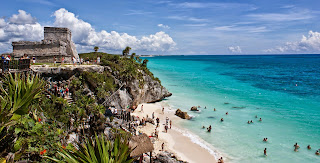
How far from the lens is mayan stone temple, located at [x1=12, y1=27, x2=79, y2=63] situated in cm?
2277

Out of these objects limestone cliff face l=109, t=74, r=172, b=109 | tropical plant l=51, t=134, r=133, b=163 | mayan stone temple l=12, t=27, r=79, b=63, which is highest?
mayan stone temple l=12, t=27, r=79, b=63

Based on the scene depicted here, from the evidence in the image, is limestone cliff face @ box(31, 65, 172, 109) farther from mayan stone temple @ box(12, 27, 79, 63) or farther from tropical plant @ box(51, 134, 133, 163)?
tropical plant @ box(51, 134, 133, 163)

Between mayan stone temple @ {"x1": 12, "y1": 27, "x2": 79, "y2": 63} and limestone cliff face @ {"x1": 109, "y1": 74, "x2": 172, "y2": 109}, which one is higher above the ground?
mayan stone temple @ {"x1": 12, "y1": 27, "x2": 79, "y2": 63}

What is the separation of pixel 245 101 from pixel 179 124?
1909 centimetres

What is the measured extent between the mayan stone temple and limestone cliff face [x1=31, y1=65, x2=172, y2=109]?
3612mm

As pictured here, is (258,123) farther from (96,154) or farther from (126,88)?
(96,154)

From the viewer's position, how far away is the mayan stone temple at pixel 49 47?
22766 millimetres

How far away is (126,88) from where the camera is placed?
27.5 meters

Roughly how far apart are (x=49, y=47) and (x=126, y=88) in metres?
10.7

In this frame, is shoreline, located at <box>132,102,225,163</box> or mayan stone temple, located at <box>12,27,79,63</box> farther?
mayan stone temple, located at <box>12,27,79,63</box>

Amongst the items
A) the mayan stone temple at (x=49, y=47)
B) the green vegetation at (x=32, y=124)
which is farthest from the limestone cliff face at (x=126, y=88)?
the green vegetation at (x=32, y=124)

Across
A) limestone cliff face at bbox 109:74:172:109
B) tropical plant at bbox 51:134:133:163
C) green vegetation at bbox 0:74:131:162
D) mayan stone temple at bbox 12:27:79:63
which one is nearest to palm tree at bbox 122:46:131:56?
limestone cliff face at bbox 109:74:172:109

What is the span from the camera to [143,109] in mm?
28688

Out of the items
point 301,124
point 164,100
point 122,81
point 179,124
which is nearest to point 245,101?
point 301,124
